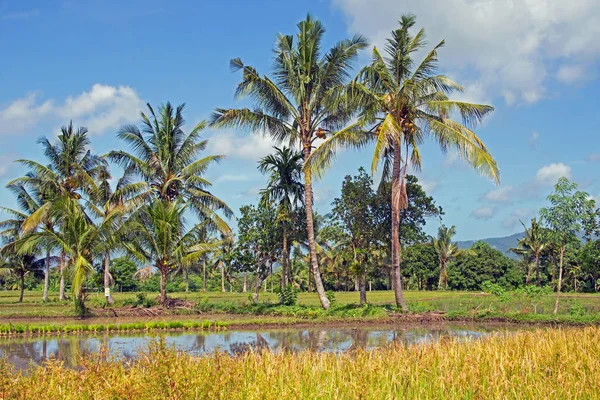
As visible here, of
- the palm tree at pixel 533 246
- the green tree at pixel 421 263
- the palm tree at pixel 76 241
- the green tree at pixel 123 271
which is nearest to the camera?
the palm tree at pixel 76 241

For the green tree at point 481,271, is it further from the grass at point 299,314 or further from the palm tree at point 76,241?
the palm tree at point 76,241

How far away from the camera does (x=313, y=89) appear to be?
21688mm

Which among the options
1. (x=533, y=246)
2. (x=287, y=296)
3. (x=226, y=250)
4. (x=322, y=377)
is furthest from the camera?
(x=533, y=246)

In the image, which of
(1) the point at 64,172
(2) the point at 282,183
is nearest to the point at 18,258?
(1) the point at 64,172

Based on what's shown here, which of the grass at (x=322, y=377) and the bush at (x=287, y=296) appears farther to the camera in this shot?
the bush at (x=287, y=296)

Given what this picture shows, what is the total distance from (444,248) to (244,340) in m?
39.7

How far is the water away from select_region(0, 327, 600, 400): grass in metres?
4.41

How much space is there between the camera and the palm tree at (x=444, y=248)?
167 ft

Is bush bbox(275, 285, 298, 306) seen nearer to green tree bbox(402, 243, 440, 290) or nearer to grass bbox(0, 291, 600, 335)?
grass bbox(0, 291, 600, 335)

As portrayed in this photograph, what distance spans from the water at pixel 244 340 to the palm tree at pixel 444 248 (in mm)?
33984

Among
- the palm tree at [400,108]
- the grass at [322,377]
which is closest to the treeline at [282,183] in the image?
the palm tree at [400,108]

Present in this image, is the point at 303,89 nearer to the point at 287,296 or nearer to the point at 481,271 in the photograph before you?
the point at 287,296

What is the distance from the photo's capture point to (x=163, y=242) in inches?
912

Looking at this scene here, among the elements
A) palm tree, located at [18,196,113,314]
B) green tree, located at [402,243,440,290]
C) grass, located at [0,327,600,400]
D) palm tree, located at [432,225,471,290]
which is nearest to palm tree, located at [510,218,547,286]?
palm tree, located at [432,225,471,290]
